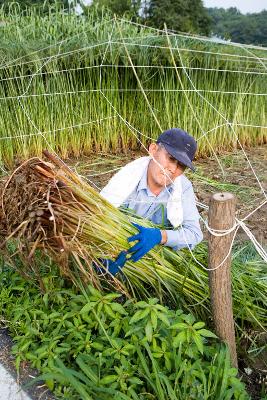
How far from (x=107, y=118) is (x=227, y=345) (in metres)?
4.22

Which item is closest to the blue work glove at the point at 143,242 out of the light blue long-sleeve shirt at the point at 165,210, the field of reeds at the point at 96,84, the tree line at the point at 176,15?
the light blue long-sleeve shirt at the point at 165,210

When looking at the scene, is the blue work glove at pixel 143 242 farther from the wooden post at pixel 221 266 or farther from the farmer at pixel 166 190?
the wooden post at pixel 221 266

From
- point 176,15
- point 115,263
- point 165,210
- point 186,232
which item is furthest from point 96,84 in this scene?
point 176,15

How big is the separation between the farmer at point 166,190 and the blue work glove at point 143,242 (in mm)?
75

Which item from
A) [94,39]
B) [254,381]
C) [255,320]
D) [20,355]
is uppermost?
[94,39]

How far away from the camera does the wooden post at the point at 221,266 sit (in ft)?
5.15

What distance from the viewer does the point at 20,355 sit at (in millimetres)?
1638

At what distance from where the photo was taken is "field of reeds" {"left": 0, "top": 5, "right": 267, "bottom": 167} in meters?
4.88

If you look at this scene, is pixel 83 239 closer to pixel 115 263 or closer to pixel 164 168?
pixel 115 263

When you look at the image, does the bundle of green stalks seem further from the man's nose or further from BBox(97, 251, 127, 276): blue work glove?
the man's nose

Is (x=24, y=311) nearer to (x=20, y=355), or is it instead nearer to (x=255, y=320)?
(x=20, y=355)

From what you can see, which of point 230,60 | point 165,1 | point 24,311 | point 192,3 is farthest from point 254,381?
point 192,3

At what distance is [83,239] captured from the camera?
1688mm

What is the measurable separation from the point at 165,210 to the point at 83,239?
57 cm
